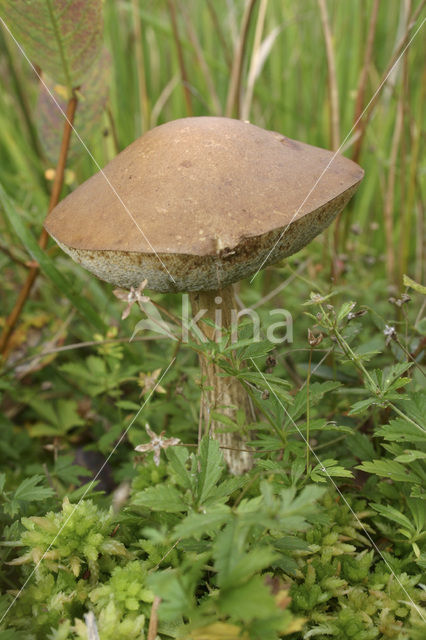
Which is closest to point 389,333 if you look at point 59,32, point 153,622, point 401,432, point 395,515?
point 401,432

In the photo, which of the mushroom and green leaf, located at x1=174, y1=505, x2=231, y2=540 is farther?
the mushroom

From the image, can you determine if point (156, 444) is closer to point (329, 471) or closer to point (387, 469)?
point (329, 471)

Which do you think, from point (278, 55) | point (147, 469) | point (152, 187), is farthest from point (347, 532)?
point (278, 55)

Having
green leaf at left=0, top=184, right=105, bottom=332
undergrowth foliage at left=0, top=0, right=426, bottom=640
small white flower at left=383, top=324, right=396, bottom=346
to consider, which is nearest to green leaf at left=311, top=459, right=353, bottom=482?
undergrowth foliage at left=0, top=0, right=426, bottom=640

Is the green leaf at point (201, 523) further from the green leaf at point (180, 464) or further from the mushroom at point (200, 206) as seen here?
the mushroom at point (200, 206)

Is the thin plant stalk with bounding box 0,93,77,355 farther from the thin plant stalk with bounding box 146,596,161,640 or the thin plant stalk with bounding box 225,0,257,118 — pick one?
the thin plant stalk with bounding box 146,596,161,640

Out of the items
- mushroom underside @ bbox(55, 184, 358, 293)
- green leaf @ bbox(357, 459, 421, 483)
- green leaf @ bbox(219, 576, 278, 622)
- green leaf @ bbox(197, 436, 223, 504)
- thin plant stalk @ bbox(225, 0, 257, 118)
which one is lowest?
green leaf @ bbox(357, 459, 421, 483)
